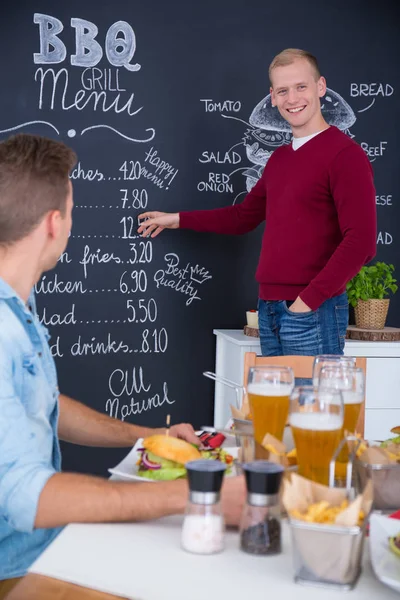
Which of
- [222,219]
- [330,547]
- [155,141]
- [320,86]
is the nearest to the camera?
[330,547]

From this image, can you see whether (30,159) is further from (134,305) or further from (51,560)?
(134,305)

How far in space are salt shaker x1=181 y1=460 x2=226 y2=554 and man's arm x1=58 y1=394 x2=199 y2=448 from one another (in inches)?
27.4

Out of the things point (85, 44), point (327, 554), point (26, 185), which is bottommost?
point (327, 554)

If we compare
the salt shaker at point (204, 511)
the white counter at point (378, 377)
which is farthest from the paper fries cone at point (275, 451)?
the white counter at point (378, 377)

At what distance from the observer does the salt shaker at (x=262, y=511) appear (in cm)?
101

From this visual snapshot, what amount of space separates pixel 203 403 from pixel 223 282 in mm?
592

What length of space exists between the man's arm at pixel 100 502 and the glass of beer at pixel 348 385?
0.34 metres

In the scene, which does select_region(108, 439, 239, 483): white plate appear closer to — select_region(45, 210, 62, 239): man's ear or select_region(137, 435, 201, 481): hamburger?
select_region(137, 435, 201, 481): hamburger

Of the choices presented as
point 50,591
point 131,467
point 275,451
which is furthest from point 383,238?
point 50,591

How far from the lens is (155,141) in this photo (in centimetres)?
345

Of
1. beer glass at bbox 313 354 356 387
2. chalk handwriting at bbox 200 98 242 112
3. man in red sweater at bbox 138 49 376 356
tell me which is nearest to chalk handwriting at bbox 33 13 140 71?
chalk handwriting at bbox 200 98 242 112

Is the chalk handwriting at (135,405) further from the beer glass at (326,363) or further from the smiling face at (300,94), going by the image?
the beer glass at (326,363)

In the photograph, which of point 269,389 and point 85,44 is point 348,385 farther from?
point 85,44

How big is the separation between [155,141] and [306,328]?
4.07ft
